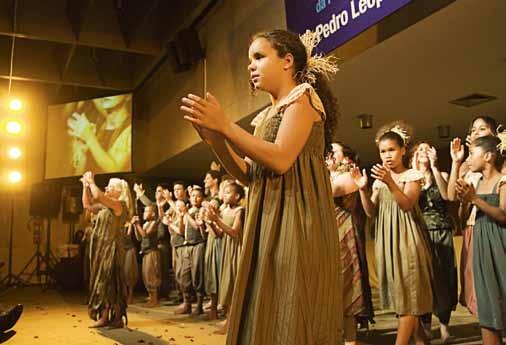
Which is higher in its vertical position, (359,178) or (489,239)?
(359,178)

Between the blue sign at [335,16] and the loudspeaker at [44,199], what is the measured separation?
8.00 metres

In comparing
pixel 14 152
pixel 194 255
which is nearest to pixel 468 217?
pixel 194 255

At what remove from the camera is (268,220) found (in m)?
1.30

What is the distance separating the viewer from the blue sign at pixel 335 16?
2.96 metres

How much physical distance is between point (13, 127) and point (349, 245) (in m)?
5.42

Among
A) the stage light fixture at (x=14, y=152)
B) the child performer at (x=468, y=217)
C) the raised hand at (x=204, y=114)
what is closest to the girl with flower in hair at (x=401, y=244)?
the child performer at (x=468, y=217)

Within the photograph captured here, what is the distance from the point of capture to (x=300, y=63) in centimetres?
147

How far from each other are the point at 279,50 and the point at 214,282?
4.06 m

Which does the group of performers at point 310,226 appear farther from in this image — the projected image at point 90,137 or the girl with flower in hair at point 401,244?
the projected image at point 90,137

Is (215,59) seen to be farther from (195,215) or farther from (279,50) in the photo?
(279,50)

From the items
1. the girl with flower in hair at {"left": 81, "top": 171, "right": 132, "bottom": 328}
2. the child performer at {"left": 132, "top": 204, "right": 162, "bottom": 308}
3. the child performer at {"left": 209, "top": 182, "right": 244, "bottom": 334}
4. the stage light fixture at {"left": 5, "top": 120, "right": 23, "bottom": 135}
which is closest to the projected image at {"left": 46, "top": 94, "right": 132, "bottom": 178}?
the stage light fixture at {"left": 5, "top": 120, "right": 23, "bottom": 135}

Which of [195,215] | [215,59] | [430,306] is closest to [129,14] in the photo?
[215,59]

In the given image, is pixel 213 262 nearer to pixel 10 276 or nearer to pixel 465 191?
pixel 465 191

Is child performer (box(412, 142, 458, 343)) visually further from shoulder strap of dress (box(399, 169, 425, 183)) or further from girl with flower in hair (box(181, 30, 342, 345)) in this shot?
girl with flower in hair (box(181, 30, 342, 345))
